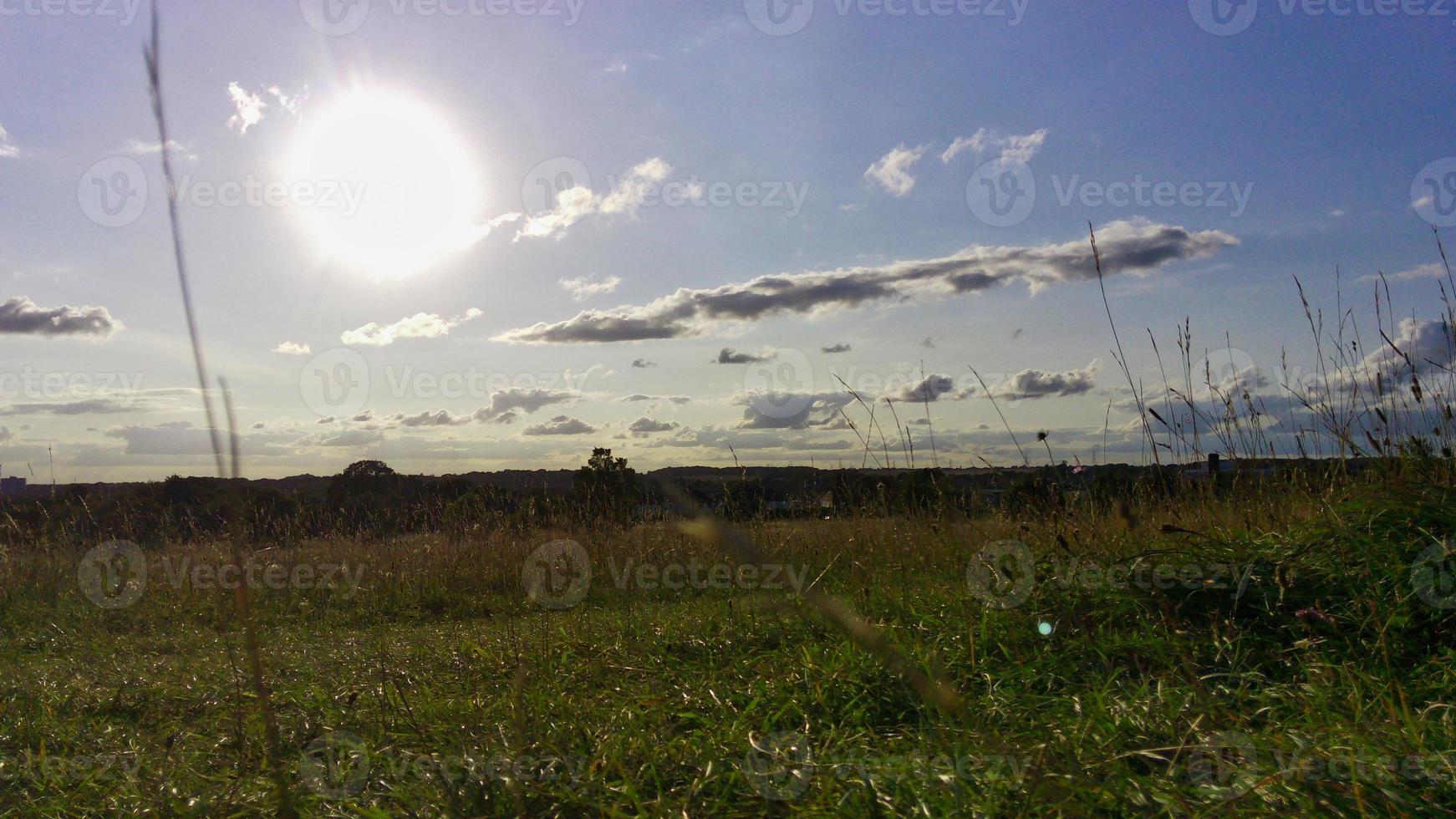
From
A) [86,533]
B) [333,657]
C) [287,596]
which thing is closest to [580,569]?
[287,596]

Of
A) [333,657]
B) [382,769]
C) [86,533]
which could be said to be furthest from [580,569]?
[86,533]

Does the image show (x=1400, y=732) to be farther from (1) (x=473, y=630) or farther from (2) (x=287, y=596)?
(2) (x=287, y=596)

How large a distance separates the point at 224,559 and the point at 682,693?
6.84m

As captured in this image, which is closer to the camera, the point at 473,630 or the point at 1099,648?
the point at 1099,648

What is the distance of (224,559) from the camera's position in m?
8.02

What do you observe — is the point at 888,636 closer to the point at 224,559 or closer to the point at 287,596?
the point at 287,596

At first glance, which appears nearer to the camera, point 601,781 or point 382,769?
point 601,781

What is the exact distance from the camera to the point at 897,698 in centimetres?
253

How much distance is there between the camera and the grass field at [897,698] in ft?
6.06

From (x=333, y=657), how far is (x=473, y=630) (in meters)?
0.80

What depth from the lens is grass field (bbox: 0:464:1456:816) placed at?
6.06ft

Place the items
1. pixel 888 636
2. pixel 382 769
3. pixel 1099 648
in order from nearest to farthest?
pixel 382 769, pixel 1099 648, pixel 888 636

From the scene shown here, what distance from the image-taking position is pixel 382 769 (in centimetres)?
228

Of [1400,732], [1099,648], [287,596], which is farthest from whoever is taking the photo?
[287,596]
